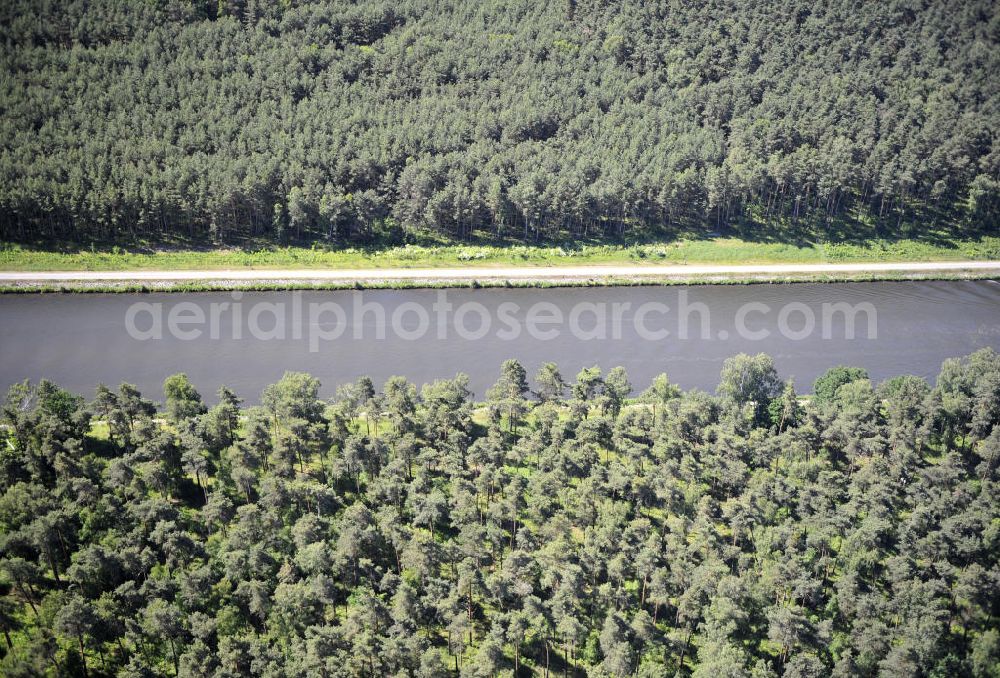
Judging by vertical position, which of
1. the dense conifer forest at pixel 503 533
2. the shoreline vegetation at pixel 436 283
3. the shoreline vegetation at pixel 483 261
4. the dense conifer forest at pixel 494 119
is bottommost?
the dense conifer forest at pixel 503 533

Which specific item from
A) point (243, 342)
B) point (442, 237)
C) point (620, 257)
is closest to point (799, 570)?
point (243, 342)

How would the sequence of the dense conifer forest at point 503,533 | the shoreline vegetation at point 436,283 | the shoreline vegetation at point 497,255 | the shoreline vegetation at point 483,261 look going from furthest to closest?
the shoreline vegetation at point 497,255 < the shoreline vegetation at point 483,261 < the shoreline vegetation at point 436,283 < the dense conifer forest at point 503,533

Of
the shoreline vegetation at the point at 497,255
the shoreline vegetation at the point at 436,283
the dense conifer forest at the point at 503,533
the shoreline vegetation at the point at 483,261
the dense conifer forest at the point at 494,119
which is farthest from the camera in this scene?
the dense conifer forest at the point at 494,119

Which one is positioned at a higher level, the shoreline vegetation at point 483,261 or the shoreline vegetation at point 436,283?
the shoreline vegetation at point 483,261

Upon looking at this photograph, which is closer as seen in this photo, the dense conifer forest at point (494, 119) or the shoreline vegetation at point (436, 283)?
the shoreline vegetation at point (436, 283)

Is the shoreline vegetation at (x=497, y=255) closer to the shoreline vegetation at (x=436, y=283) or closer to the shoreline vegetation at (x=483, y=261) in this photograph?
the shoreline vegetation at (x=483, y=261)

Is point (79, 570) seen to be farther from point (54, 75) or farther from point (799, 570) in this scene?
point (54, 75)

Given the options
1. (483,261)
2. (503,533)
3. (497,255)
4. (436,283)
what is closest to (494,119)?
(497,255)

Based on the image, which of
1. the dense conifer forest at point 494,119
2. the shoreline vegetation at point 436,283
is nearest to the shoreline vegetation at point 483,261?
the shoreline vegetation at point 436,283

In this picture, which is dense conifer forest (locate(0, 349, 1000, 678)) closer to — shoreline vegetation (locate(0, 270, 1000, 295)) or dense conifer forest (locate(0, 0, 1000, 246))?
shoreline vegetation (locate(0, 270, 1000, 295))
